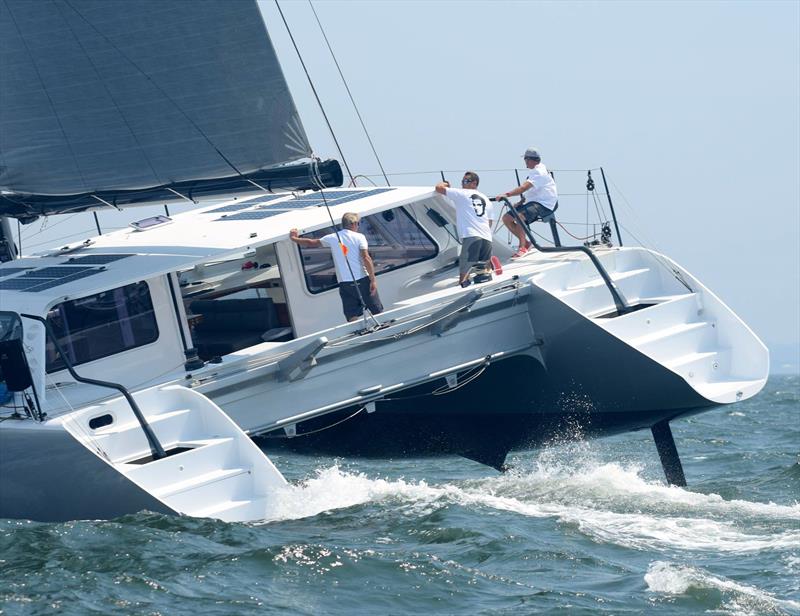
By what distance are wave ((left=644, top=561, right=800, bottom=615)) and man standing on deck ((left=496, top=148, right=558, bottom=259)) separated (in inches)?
169

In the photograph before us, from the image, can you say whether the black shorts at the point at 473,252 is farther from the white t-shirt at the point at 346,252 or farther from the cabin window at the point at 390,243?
the white t-shirt at the point at 346,252

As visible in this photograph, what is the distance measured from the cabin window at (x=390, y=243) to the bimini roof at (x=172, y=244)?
0.65 feet

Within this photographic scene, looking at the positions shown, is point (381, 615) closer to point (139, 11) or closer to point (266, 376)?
point (266, 376)

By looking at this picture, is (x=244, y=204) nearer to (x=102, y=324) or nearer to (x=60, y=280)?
(x=60, y=280)

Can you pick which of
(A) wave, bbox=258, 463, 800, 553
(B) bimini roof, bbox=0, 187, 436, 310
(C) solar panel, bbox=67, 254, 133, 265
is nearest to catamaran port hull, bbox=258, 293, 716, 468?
(A) wave, bbox=258, 463, 800, 553

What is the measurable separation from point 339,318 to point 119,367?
172 centimetres

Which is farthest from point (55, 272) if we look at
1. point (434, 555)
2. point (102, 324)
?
point (434, 555)

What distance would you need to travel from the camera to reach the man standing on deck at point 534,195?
11.5 m

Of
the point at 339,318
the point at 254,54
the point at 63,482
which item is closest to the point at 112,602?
the point at 63,482

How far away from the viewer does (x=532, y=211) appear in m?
11.6

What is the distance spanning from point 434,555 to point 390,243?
3.53m

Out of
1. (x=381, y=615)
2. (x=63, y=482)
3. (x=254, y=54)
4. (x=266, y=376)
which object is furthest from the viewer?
(x=254, y=54)

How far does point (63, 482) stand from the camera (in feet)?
27.5

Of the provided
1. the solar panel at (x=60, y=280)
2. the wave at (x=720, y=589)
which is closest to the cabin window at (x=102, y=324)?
the solar panel at (x=60, y=280)
